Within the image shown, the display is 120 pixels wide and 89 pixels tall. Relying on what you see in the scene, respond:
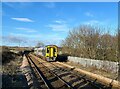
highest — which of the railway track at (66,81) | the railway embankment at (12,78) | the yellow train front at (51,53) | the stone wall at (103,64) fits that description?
the yellow train front at (51,53)

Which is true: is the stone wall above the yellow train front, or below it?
below

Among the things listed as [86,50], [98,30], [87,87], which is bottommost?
[87,87]

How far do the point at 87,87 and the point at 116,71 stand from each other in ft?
23.1

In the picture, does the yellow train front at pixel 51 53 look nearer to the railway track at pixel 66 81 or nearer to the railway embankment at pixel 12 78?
the railway embankment at pixel 12 78

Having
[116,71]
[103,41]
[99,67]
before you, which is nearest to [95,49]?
[103,41]

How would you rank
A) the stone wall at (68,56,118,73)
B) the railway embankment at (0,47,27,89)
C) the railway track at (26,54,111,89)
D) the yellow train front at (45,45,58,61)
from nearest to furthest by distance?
the railway embankment at (0,47,27,89)
the railway track at (26,54,111,89)
the stone wall at (68,56,118,73)
the yellow train front at (45,45,58,61)

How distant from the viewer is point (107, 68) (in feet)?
73.9

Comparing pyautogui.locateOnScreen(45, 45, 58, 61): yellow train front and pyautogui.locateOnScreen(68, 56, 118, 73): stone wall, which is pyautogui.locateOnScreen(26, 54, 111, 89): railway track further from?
pyautogui.locateOnScreen(45, 45, 58, 61): yellow train front

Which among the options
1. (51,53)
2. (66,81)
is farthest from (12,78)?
(51,53)

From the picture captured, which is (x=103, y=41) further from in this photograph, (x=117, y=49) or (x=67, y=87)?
(x=67, y=87)

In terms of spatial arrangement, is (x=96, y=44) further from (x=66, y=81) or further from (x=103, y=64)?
(x=66, y=81)

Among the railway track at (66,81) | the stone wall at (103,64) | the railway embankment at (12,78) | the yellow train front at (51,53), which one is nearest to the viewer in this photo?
the railway embankment at (12,78)

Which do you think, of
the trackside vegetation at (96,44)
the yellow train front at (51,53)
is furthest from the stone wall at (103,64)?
the yellow train front at (51,53)

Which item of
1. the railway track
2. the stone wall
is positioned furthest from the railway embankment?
the stone wall
